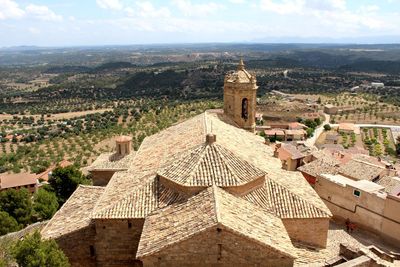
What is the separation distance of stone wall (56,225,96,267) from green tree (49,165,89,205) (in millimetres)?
18397

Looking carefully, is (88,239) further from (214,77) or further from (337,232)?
(214,77)

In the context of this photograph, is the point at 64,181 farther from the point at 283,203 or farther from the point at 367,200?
the point at 367,200

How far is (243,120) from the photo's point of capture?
31.6 m

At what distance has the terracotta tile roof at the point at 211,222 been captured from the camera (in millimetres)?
13445

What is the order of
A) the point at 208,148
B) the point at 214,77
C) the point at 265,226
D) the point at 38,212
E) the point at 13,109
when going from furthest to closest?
the point at 214,77, the point at 13,109, the point at 38,212, the point at 208,148, the point at 265,226

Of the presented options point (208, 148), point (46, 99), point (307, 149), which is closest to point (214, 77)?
point (46, 99)

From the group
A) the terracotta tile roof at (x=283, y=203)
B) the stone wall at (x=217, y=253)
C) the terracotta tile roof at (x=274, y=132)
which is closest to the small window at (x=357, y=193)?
the terracotta tile roof at (x=283, y=203)

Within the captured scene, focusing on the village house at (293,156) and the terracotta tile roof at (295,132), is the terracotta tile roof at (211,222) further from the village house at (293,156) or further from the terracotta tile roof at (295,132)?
the terracotta tile roof at (295,132)

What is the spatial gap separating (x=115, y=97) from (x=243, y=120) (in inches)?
5734

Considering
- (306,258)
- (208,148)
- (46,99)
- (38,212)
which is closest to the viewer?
(306,258)

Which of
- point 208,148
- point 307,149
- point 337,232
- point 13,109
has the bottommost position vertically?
point 13,109

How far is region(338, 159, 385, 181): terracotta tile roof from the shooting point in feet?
105

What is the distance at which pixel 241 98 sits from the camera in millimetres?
31109

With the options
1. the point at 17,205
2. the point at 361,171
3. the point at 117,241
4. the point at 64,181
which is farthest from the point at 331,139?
the point at 117,241
